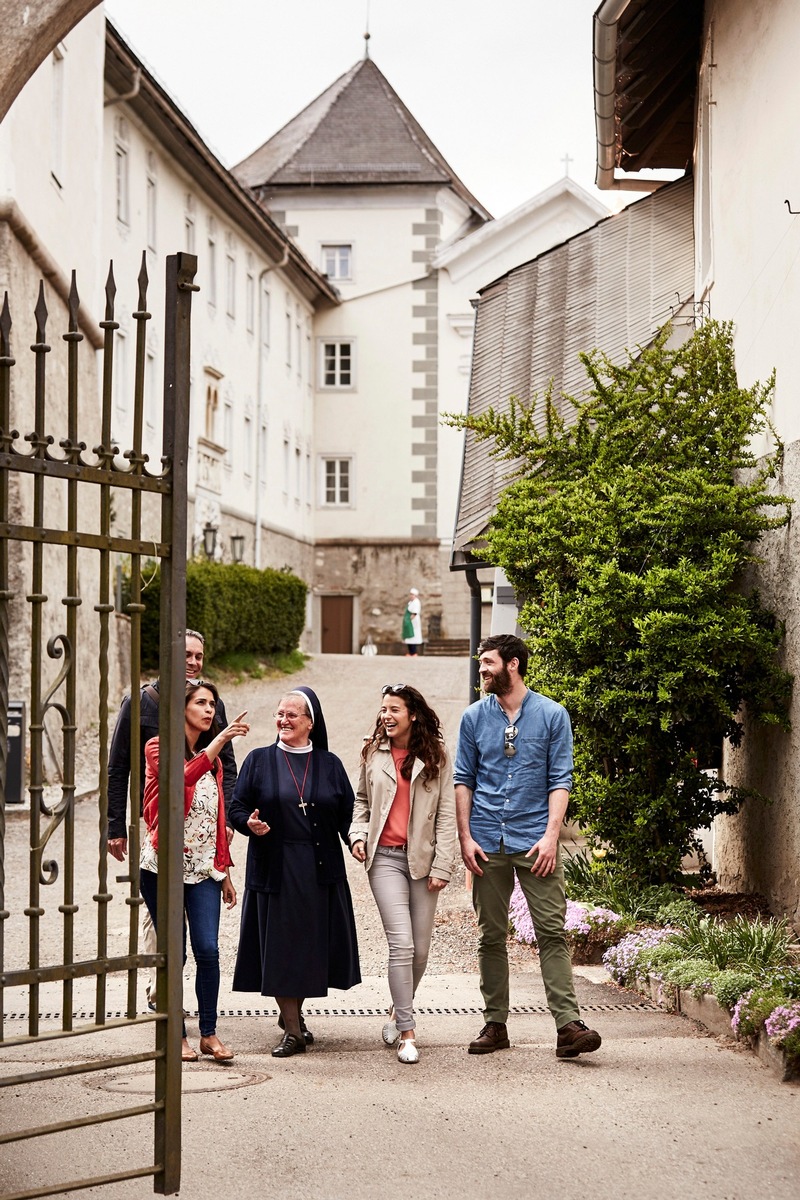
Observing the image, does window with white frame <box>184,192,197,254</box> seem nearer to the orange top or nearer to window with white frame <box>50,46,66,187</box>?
window with white frame <box>50,46,66,187</box>

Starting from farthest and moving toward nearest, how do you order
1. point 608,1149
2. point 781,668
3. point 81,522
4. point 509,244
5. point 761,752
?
point 509,244 < point 81,522 < point 761,752 < point 781,668 < point 608,1149

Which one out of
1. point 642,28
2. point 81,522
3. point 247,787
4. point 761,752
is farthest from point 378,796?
point 81,522

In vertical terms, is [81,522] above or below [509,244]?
below

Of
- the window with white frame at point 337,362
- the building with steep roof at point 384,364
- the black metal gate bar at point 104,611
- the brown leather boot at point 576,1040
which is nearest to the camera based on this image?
the black metal gate bar at point 104,611

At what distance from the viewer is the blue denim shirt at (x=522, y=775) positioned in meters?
6.85

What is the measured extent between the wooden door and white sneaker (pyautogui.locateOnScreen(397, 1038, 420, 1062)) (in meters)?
35.8

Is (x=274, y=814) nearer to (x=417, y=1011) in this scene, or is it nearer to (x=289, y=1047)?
(x=289, y=1047)

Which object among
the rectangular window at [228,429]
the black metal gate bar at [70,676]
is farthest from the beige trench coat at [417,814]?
the rectangular window at [228,429]

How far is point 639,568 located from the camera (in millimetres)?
9375

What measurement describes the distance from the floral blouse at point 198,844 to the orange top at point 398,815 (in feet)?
2.44

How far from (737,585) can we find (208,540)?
20.4 meters

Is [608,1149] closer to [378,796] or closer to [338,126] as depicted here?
[378,796]

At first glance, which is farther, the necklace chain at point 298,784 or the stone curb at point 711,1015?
the necklace chain at point 298,784

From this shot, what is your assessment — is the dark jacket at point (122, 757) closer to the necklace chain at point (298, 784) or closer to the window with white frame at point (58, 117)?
the necklace chain at point (298, 784)
